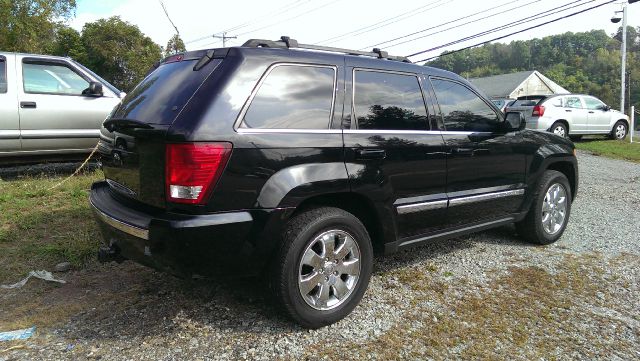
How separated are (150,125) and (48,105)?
4.63 m

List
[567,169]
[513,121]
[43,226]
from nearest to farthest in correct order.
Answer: [513,121] < [43,226] < [567,169]

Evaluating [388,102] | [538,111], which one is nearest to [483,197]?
[388,102]

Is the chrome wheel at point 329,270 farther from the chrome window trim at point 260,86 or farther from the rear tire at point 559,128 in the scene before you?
the rear tire at point 559,128

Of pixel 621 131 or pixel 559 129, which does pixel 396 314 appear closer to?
pixel 559 129

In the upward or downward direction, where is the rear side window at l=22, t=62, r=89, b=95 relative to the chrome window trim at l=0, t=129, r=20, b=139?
upward

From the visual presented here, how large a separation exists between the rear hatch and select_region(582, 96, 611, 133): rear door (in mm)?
15203

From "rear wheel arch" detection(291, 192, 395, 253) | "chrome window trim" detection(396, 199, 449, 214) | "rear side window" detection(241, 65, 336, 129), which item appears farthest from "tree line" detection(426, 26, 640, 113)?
"rear side window" detection(241, 65, 336, 129)

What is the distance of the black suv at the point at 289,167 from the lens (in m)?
2.73

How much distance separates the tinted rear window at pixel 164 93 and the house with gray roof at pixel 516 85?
142 ft

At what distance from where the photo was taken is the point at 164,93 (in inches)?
122

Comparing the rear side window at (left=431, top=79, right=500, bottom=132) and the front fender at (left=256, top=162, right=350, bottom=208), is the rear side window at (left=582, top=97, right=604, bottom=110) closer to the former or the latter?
the rear side window at (left=431, top=79, right=500, bottom=132)

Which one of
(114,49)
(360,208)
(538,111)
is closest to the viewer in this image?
(360,208)

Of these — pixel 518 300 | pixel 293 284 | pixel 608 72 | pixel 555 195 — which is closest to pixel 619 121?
pixel 555 195

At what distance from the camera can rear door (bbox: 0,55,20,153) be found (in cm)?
636
